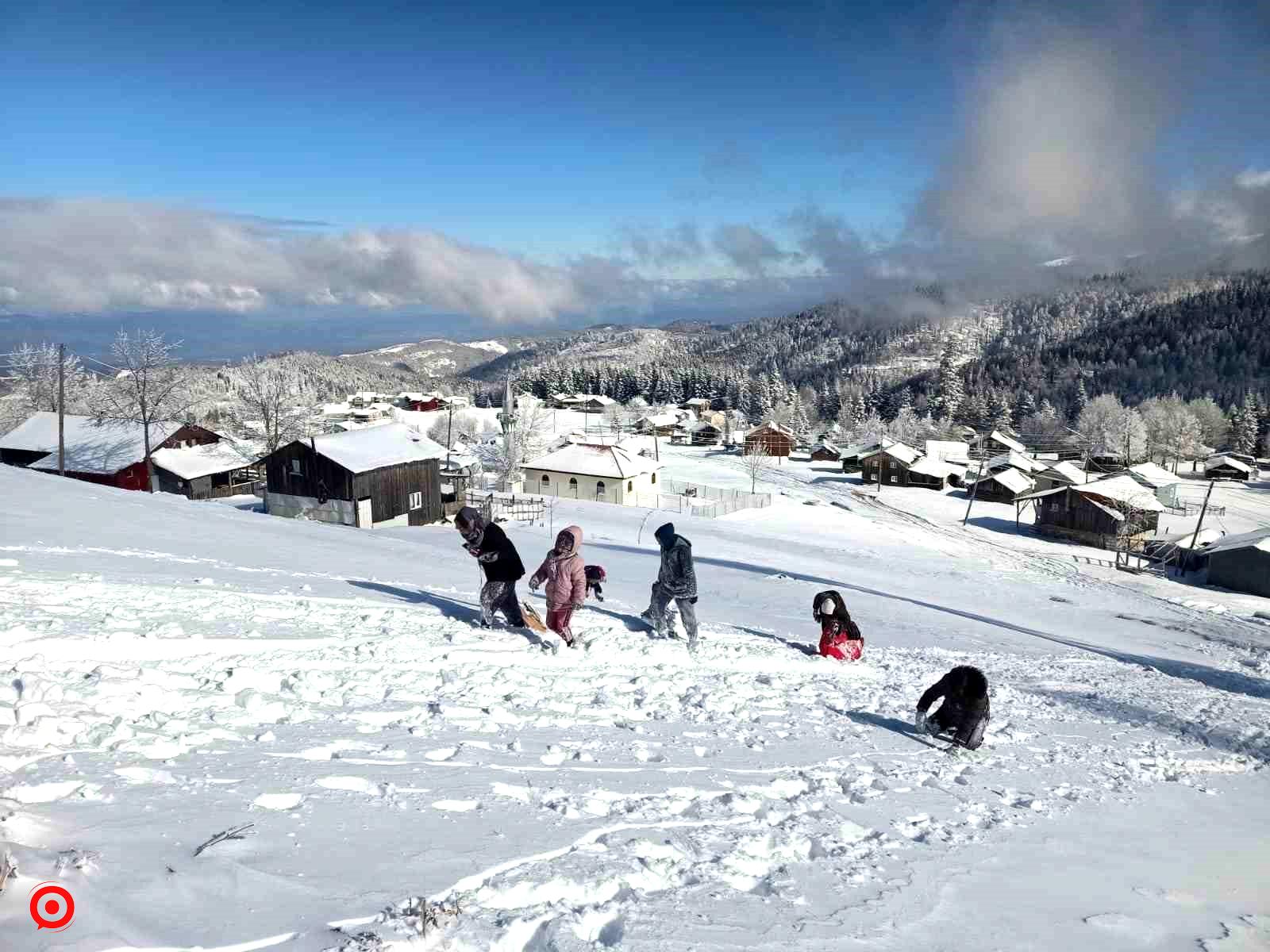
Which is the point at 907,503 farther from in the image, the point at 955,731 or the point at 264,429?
the point at 955,731

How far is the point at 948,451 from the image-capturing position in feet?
293

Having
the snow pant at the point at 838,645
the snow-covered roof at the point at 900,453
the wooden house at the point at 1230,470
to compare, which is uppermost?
the snow-covered roof at the point at 900,453

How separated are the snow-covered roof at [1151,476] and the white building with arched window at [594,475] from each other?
4762cm

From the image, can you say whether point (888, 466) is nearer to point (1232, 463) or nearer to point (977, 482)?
point (977, 482)

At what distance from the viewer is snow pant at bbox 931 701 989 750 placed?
7.39m

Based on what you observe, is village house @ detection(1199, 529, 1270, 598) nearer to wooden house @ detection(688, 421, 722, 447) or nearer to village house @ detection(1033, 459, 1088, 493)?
village house @ detection(1033, 459, 1088, 493)

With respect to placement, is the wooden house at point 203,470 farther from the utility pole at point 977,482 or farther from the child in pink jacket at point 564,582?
the utility pole at point 977,482

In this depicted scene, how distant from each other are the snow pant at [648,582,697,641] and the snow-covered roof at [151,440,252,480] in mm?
42025

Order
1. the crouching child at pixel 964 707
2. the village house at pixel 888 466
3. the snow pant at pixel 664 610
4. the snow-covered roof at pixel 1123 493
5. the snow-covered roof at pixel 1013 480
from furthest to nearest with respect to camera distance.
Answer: the village house at pixel 888 466 < the snow-covered roof at pixel 1013 480 < the snow-covered roof at pixel 1123 493 < the snow pant at pixel 664 610 < the crouching child at pixel 964 707

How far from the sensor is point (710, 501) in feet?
168

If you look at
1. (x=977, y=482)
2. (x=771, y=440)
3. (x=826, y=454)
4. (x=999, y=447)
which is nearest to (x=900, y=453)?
(x=977, y=482)

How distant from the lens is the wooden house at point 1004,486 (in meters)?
64.1

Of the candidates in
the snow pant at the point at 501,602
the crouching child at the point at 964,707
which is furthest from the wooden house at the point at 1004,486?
the snow pant at the point at 501,602

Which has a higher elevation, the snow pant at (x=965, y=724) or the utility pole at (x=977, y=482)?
the utility pole at (x=977, y=482)
